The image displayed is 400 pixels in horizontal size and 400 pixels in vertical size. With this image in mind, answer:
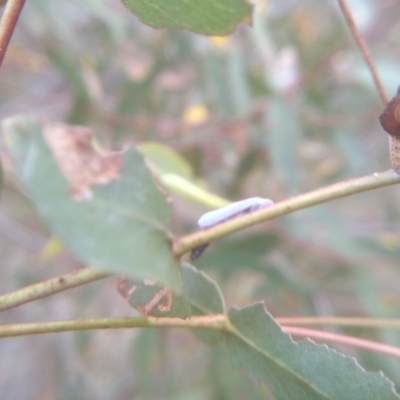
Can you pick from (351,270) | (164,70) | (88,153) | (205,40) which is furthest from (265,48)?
(88,153)

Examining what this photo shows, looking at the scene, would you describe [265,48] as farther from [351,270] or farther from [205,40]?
[351,270]

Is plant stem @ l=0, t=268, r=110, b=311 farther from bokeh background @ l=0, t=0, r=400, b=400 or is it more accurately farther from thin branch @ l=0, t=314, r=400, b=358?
bokeh background @ l=0, t=0, r=400, b=400

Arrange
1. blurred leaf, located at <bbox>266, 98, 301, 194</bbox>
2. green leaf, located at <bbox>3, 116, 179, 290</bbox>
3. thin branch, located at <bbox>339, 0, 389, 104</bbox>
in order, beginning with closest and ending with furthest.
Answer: green leaf, located at <bbox>3, 116, 179, 290</bbox> → thin branch, located at <bbox>339, 0, 389, 104</bbox> → blurred leaf, located at <bbox>266, 98, 301, 194</bbox>

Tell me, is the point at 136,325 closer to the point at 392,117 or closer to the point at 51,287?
the point at 51,287

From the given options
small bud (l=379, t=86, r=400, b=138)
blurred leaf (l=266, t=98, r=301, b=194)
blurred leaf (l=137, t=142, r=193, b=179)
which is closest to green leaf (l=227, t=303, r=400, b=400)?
small bud (l=379, t=86, r=400, b=138)

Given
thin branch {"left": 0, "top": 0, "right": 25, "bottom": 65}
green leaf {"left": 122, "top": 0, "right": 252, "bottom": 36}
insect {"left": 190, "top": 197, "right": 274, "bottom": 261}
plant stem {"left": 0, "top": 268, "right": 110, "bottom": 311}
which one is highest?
thin branch {"left": 0, "top": 0, "right": 25, "bottom": 65}

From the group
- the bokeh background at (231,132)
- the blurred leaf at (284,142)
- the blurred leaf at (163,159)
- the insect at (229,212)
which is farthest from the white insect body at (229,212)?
the blurred leaf at (284,142)
